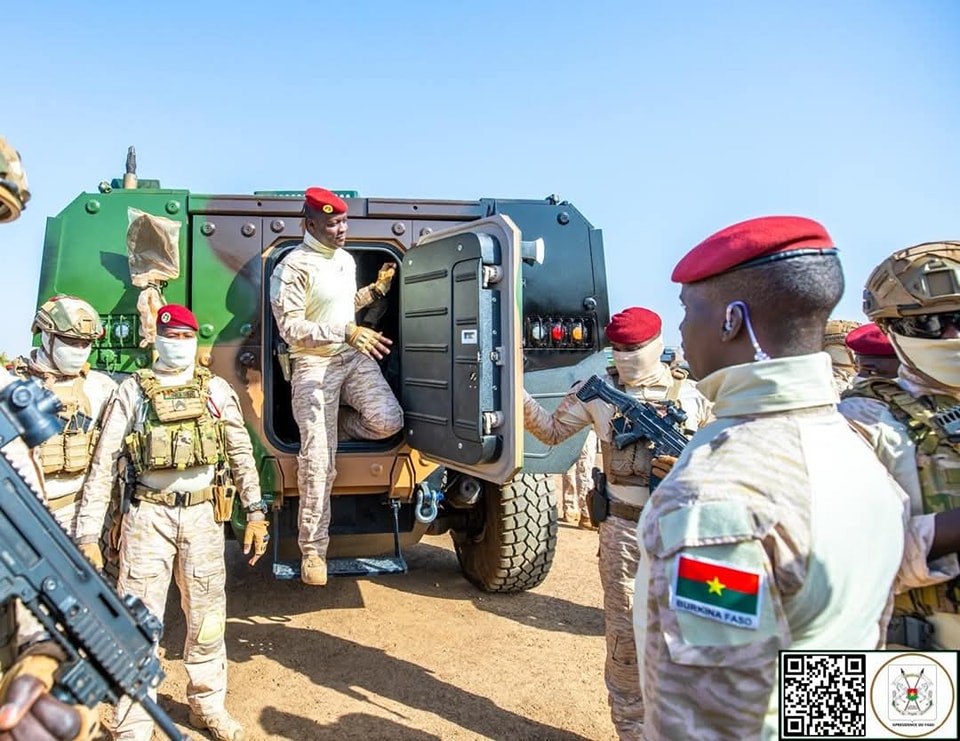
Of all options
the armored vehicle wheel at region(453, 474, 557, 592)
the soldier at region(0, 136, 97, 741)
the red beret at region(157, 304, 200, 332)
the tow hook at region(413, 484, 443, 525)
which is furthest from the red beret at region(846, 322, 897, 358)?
the soldier at region(0, 136, 97, 741)

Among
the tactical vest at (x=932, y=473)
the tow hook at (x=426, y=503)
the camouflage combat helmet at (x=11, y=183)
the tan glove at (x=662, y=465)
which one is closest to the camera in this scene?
the camouflage combat helmet at (x=11, y=183)

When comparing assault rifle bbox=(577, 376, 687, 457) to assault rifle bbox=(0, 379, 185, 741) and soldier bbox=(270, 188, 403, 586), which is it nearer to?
soldier bbox=(270, 188, 403, 586)

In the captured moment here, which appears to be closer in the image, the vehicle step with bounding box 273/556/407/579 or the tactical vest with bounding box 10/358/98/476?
the tactical vest with bounding box 10/358/98/476

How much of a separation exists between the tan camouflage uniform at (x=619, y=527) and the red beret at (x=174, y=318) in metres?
1.53

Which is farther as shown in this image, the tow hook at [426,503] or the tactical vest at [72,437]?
the tow hook at [426,503]

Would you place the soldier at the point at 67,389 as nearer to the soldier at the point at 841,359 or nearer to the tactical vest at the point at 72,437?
the tactical vest at the point at 72,437

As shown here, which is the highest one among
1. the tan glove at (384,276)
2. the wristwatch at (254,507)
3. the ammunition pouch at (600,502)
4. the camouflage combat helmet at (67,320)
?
the tan glove at (384,276)

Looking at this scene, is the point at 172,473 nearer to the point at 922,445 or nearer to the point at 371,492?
the point at 371,492

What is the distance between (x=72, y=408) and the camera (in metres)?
3.50

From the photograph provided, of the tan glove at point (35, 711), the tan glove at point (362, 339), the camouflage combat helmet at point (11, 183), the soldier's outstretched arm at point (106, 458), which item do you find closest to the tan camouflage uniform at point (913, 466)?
the tan glove at point (35, 711)

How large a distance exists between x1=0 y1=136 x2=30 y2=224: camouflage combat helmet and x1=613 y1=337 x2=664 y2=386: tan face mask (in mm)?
2262

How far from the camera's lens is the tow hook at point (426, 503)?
4312 mm

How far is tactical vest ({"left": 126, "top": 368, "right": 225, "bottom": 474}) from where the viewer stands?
3.23 meters

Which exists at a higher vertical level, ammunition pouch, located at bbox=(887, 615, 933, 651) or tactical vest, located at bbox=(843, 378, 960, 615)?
tactical vest, located at bbox=(843, 378, 960, 615)
